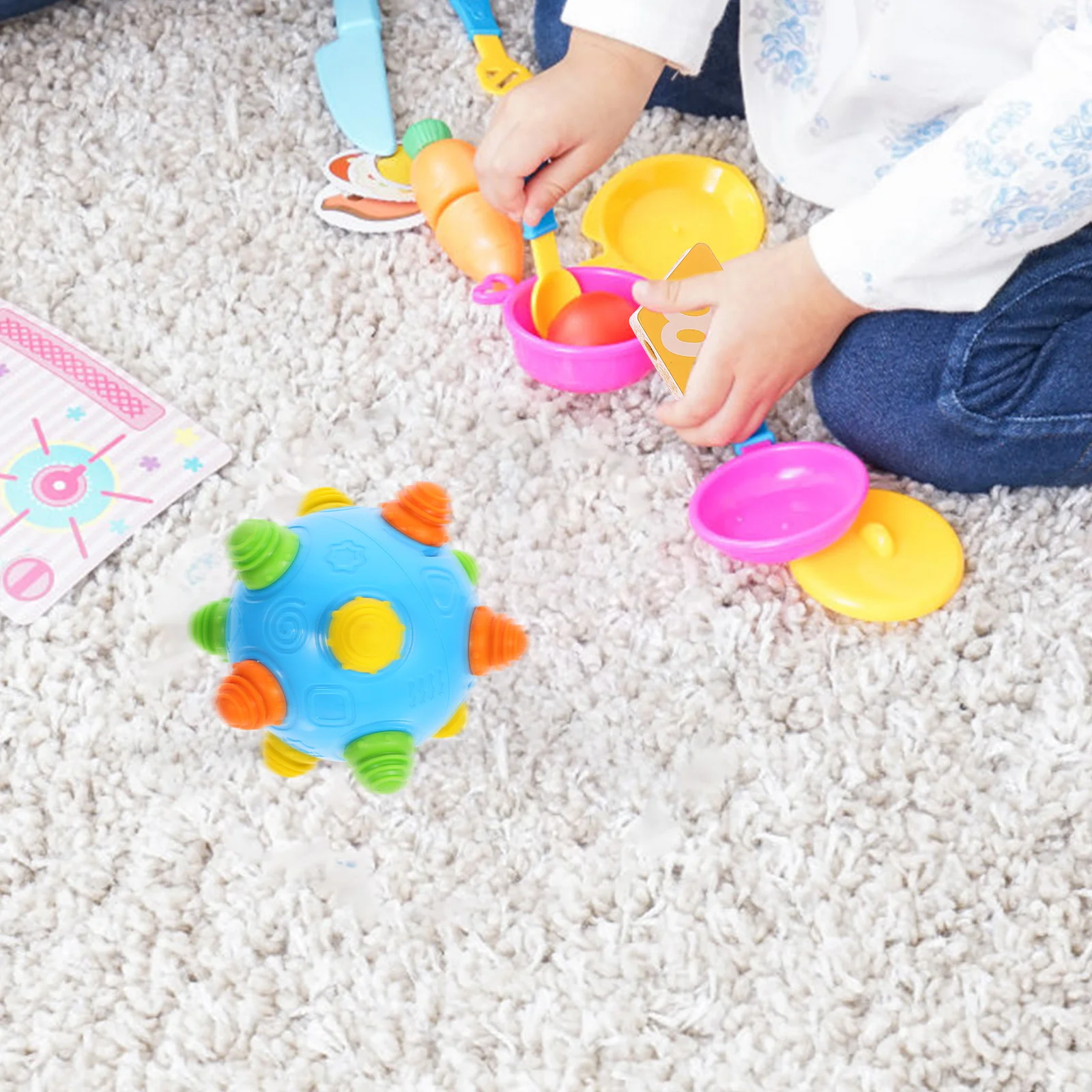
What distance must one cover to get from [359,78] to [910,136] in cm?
47

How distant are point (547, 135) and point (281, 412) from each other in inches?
10.2

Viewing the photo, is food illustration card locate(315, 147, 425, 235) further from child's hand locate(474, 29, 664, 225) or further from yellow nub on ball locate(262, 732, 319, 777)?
yellow nub on ball locate(262, 732, 319, 777)

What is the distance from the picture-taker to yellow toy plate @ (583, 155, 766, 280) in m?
0.95

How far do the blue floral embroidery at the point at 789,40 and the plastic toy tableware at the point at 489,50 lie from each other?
0.21 m

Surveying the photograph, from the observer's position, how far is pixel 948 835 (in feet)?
2.26

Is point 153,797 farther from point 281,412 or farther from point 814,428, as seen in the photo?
point 814,428

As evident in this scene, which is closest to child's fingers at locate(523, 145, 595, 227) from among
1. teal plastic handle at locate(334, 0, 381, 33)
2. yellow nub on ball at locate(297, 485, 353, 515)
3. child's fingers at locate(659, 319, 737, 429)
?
child's fingers at locate(659, 319, 737, 429)

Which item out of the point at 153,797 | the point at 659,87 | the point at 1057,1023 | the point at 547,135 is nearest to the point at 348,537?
the point at 153,797

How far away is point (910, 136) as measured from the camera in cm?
85

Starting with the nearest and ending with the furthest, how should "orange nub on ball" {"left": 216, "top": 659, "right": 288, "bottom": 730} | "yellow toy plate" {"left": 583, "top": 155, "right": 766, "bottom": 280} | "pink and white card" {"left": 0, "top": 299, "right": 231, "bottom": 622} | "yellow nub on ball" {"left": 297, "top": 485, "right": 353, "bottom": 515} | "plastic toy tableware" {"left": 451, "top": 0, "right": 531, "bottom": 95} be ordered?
"orange nub on ball" {"left": 216, "top": 659, "right": 288, "bottom": 730} → "yellow nub on ball" {"left": 297, "top": 485, "right": 353, "bottom": 515} → "pink and white card" {"left": 0, "top": 299, "right": 231, "bottom": 622} → "yellow toy plate" {"left": 583, "top": 155, "right": 766, "bottom": 280} → "plastic toy tableware" {"left": 451, "top": 0, "right": 531, "bottom": 95}

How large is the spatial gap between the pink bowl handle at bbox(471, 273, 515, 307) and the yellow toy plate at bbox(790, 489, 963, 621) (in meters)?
0.29

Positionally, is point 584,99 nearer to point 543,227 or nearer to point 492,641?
point 543,227

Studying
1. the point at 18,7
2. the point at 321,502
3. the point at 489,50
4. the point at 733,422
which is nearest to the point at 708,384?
the point at 733,422

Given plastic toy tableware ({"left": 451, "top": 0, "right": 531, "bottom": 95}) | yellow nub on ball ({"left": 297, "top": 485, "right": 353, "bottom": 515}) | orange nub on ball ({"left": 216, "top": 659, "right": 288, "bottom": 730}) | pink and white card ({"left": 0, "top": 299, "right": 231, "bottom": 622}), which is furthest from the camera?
plastic toy tableware ({"left": 451, "top": 0, "right": 531, "bottom": 95})
